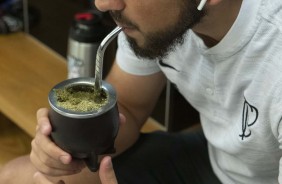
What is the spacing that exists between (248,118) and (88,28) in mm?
680

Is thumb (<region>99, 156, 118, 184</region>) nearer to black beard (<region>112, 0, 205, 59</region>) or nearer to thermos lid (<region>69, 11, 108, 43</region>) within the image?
black beard (<region>112, 0, 205, 59</region>)

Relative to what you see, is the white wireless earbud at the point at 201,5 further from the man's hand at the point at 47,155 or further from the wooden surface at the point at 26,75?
the wooden surface at the point at 26,75

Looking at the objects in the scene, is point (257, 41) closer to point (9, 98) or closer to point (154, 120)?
point (154, 120)

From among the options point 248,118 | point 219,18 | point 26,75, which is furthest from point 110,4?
point 26,75

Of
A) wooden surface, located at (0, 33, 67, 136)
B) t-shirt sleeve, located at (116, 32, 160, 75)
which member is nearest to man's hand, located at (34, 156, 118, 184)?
t-shirt sleeve, located at (116, 32, 160, 75)

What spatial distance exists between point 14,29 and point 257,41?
1224mm

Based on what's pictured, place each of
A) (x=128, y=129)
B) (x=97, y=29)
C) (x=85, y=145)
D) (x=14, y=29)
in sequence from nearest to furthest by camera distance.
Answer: (x=85, y=145)
(x=128, y=129)
(x=97, y=29)
(x=14, y=29)

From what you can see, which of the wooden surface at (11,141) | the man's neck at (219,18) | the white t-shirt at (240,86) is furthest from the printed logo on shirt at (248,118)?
the wooden surface at (11,141)

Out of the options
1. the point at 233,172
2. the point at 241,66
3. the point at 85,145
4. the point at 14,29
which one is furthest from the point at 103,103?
the point at 14,29

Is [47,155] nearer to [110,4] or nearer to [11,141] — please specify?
[110,4]

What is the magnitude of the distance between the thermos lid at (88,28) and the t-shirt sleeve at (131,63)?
337mm

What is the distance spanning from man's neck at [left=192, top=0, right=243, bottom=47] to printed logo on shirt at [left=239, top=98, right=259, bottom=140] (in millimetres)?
133

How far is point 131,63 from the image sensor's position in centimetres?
113

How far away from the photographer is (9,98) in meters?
1.52
